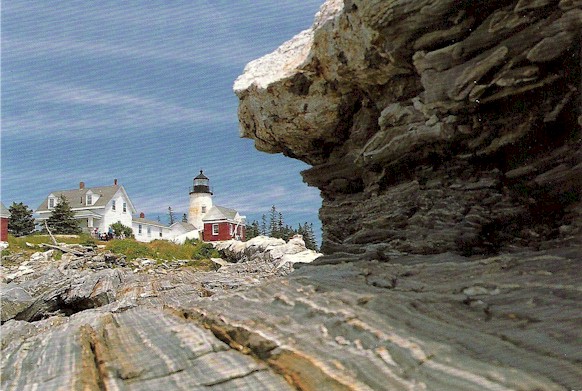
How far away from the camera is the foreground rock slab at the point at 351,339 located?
542 cm

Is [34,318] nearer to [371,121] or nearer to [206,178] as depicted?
[371,121]

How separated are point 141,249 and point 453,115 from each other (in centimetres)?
5569

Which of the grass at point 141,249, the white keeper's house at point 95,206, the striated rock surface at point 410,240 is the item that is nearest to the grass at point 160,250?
the grass at point 141,249

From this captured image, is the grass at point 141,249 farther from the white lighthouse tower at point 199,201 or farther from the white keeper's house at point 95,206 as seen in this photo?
the white lighthouse tower at point 199,201

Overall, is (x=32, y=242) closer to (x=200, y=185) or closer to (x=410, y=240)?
(x=200, y=185)

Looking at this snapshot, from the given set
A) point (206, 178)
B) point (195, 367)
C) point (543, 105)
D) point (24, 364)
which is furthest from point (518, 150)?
point (206, 178)

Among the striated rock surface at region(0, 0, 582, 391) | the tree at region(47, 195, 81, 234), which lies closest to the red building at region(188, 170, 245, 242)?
the tree at region(47, 195, 81, 234)

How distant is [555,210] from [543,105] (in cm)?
219

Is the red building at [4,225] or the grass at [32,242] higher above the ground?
the red building at [4,225]

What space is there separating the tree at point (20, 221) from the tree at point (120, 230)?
12.6 m

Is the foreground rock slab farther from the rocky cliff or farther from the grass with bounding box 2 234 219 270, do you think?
the grass with bounding box 2 234 219 270

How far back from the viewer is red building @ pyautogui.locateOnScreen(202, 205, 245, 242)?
8891 centimetres

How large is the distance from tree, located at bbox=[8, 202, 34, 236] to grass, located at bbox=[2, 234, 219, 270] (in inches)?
464

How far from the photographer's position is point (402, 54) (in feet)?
41.8
